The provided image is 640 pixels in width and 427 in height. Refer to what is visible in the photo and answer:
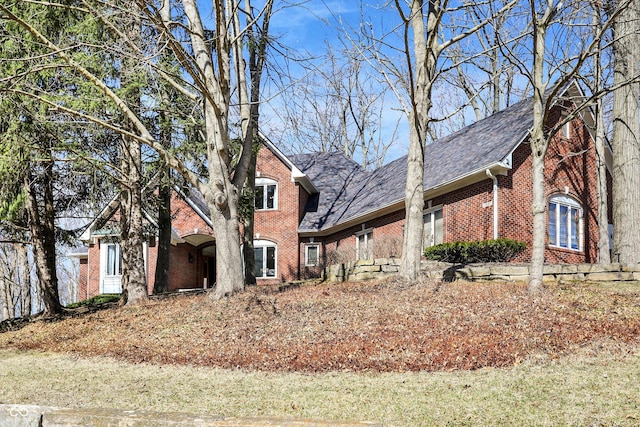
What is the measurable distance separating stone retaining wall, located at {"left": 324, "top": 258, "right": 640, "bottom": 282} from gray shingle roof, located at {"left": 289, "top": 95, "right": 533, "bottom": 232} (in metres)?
3.86

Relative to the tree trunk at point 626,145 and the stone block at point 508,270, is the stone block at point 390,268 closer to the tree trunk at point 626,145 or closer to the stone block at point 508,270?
the stone block at point 508,270

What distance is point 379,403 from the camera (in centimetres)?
725

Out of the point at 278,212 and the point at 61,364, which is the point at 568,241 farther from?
the point at 61,364

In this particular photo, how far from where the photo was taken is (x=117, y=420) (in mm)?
4980

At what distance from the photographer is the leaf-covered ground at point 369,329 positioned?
376 inches

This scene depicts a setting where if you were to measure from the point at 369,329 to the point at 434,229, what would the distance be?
1087 centimetres

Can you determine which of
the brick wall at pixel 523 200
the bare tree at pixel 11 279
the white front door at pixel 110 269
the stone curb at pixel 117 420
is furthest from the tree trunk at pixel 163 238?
the bare tree at pixel 11 279

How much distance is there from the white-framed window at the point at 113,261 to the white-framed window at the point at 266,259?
21.4 ft

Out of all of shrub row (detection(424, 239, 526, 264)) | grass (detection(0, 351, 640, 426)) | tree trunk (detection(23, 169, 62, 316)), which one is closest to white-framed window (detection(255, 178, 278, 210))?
shrub row (detection(424, 239, 526, 264))

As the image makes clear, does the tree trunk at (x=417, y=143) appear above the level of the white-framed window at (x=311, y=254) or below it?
above

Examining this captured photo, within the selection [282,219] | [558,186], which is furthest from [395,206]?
[282,219]

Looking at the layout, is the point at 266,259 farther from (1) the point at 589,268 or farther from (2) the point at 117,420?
(2) the point at 117,420

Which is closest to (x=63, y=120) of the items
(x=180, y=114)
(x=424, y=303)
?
(x=180, y=114)

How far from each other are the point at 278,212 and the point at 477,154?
34.9ft
